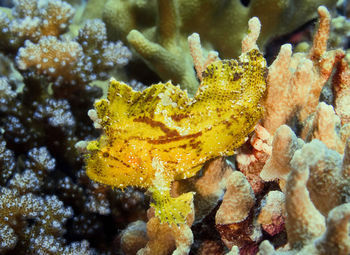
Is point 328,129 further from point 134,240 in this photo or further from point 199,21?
point 199,21

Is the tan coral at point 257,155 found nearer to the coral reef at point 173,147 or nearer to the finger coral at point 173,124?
the coral reef at point 173,147

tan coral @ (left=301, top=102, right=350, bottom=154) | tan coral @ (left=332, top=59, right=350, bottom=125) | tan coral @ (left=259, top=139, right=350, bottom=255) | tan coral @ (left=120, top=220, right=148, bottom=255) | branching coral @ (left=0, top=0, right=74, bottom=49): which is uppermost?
branching coral @ (left=0, top=0, right=74, bottom=49)

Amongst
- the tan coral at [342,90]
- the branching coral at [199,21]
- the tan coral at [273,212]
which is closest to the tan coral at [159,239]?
the tan coral at [273,212]

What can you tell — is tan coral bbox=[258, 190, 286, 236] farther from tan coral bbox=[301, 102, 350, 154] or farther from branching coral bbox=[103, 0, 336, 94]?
branching coral bbox=[103, 0, 336, 94]

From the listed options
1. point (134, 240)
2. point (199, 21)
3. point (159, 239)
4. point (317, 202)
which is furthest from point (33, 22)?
point (317, 202)

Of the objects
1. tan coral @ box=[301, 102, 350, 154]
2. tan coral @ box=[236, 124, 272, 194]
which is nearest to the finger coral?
tan coral @ box=[236, 124, 272, 194]
